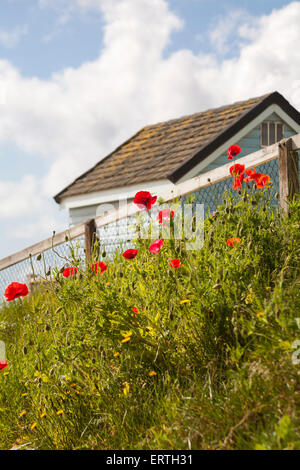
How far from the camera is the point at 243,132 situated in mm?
12156

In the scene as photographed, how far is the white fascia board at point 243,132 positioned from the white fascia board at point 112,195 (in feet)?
1.89

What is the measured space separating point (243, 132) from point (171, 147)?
172cm

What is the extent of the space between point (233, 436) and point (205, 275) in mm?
1015

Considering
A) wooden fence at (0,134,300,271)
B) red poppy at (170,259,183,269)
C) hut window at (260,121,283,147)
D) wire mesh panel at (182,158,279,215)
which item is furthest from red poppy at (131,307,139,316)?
hut window at (260,121,283,147)

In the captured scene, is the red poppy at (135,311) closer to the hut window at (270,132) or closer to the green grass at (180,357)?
the green grass at (180,357)

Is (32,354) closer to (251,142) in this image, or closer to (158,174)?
(158,174)

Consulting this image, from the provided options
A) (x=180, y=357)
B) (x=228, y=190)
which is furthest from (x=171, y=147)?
(x=180, y=357)

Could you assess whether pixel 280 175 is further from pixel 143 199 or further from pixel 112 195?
pixel 112 195

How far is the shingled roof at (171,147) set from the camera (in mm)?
11414

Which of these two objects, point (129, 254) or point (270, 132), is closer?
point (129, 254)

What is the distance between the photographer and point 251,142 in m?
12.5

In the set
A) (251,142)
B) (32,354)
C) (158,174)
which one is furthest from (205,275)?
(251,142)

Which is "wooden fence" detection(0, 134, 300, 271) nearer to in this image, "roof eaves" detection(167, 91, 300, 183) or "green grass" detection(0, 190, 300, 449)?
"green grass" detection(0, 190, 300, 449)

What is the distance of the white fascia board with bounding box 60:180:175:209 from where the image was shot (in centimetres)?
1139
